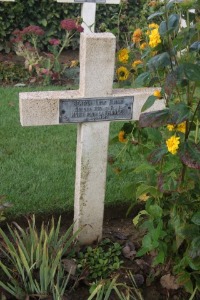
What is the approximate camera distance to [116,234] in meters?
3.15

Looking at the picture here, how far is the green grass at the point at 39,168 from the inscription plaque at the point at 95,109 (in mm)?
886

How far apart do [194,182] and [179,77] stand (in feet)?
1.89

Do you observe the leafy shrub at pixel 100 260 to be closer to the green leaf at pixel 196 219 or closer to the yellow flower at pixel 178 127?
the green leaf at pixel 196 219

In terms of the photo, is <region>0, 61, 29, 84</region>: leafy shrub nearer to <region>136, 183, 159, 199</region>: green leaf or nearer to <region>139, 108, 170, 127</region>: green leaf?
<region>136, 183, 159, 199</region>: green leaf

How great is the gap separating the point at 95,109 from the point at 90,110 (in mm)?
29

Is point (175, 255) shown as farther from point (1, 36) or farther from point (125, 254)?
point (1, 36)

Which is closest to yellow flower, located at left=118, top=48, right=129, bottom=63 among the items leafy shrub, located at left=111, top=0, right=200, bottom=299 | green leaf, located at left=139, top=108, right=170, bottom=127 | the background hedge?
leafy shrub, located at left=111, top=0, right=200, bottom=299

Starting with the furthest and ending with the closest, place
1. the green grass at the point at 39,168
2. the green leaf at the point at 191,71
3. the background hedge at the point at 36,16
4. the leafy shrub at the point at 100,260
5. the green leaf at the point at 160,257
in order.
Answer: the background hedge at the point at 36,16
the green grass at the point at 39,168
the leafy shrub at the point at 100,260
the green leaf at the point at 160,257
the green leaf at the point at 191,71

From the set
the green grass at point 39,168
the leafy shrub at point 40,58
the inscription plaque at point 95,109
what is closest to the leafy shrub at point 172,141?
the inscription plaque at point 95,109

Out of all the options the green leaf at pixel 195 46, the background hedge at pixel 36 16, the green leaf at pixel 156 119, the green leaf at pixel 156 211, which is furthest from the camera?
the background hedge at pixel 36 16

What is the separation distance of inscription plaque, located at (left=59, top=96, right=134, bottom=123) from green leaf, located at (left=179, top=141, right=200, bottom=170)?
1.99 feet

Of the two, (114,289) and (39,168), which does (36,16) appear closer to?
(39,168)

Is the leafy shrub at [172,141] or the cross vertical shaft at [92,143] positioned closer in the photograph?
the leafy shrub at [172,141]

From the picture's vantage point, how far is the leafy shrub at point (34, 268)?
245cm
